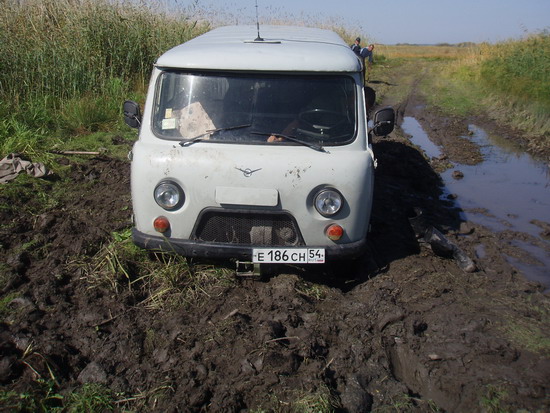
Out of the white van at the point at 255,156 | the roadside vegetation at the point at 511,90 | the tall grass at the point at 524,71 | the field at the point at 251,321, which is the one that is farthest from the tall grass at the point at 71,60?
the tall grass at the point at 524,71

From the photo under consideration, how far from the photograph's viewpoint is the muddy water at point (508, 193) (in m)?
6.00

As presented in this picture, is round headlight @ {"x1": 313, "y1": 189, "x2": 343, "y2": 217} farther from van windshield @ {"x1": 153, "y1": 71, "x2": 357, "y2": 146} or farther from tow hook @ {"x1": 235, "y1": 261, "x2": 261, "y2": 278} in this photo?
tow hook @ {"x1": 235, "y1": 261, "x2": 261, "y2": 278}

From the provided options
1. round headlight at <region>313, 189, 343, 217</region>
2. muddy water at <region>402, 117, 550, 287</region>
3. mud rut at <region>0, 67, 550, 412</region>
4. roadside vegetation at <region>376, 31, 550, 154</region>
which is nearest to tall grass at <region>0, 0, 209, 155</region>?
mud rut at <region>0, 67, 550, 412</region>

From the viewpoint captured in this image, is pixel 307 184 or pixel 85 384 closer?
pixel 85 384

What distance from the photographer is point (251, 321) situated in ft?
13.3

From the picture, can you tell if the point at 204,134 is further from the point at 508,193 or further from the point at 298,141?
the point at 508,193

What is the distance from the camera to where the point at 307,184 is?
13.6 feet

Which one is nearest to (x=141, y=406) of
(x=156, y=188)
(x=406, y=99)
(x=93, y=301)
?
(x=93, y=301)

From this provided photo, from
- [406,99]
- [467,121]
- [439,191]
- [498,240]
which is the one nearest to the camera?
[498,240]

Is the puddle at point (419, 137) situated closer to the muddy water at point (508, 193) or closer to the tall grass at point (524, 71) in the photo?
the muddy water at point (508, 193)

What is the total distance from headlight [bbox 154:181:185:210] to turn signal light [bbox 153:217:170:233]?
110mm

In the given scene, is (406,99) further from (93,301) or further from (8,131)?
(93,301)

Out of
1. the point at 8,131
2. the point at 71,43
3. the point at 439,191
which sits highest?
the point at 71,43

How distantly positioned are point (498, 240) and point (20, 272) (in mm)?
4987
